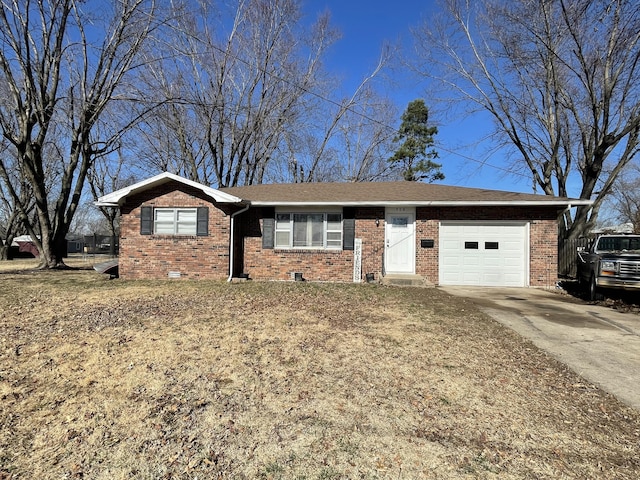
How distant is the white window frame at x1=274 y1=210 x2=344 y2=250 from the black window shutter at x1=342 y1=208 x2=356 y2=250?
9 centimetres

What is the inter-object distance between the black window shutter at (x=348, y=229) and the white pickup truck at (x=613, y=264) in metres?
6.23

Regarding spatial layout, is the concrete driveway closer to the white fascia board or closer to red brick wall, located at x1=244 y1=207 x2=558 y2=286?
red brick wall, located at x1=244 y1=207 x2=558 y2=286

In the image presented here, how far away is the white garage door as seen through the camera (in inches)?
432

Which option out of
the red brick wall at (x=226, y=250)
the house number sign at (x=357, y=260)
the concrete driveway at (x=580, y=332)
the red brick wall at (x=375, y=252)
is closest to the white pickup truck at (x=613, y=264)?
the concrete driveway at (x=580, y=332)

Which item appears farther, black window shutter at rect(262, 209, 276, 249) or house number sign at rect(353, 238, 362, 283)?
black window shutter at rect(262, 209, 276, 249)

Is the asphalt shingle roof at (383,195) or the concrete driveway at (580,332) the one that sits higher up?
the asphalt shingle roof at (383,195)

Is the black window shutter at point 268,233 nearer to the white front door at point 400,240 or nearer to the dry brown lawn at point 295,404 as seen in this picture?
the white front door at point 400,240

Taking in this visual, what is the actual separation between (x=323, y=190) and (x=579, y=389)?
10.3 m

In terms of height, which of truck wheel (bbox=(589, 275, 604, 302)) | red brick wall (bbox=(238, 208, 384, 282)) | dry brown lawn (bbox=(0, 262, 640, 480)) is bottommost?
dry brown lawn (bbox=(0, 262, 640, 480))

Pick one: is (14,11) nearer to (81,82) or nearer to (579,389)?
(81,82)

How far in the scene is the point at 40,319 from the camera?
5934 mm

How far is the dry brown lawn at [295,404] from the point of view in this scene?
2.34 metres

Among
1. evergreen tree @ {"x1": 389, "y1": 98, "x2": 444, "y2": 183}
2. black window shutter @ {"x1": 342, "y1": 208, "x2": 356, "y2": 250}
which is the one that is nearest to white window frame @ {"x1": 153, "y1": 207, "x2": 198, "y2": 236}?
black window shutter @ {"x1": 342, "y1": 208, "x2": 356, "y2": 250}

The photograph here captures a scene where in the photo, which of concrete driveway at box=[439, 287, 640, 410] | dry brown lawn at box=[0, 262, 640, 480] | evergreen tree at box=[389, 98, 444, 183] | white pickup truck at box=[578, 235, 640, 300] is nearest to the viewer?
dry brown lawn at box=[0, 262, 640, 480]
